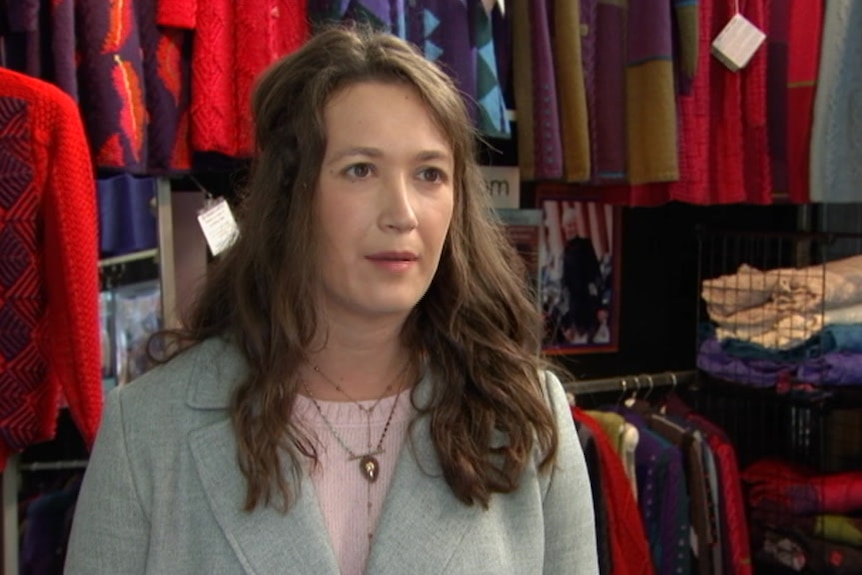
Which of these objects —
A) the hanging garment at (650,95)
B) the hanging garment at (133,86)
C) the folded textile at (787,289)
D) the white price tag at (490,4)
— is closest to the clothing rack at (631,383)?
the folded textile at (787,289)

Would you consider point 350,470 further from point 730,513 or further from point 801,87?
point 801,87

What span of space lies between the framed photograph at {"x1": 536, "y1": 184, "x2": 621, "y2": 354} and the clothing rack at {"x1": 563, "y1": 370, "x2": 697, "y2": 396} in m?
0.15

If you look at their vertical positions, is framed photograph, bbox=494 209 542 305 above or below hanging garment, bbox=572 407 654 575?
above

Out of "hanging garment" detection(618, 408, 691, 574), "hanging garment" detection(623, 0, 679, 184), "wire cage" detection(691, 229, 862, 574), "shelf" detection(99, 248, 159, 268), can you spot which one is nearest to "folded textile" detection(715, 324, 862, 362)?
"wire cage" detection(691, 229, 862, 574)

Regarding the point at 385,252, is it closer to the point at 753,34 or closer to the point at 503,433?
the point at 503,433

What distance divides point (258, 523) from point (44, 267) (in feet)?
2.70

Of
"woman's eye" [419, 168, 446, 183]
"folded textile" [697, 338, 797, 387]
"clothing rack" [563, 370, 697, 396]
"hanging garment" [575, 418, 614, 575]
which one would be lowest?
"hanging garment" [575, 418, 614, 575]

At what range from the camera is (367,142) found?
1277 mm

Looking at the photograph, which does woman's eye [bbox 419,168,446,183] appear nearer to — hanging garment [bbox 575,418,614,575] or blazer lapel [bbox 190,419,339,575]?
blazer lapel [bbox 190,419,339,575]

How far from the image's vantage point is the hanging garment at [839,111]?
8.70ft

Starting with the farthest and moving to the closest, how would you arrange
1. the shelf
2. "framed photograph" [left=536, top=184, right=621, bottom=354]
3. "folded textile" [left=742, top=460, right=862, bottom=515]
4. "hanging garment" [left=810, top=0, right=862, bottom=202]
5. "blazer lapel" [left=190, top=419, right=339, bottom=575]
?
"framed photograph" [left=536, top=184, right=621, bottom=354], "folded textile" [left=742, top=460, right=862, bottom=515], "hanging garment" [left=810, top=0, right=862, bottom=202], the shelf, "blazer lapel" [left=190, top=419, right=339, bottom=575]

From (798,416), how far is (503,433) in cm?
220

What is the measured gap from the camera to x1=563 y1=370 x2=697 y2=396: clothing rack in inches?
110

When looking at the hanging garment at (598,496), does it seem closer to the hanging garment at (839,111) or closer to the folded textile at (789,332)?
the folded textile at (789,332)
